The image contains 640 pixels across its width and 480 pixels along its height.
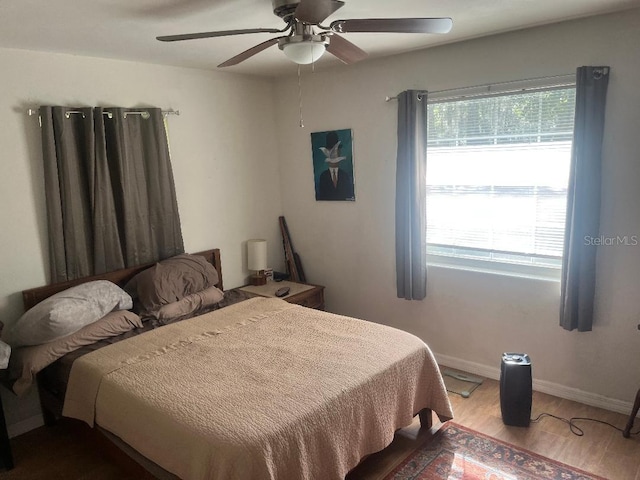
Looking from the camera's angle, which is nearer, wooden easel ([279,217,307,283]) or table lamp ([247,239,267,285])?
table lamp ([247,239,267,285])

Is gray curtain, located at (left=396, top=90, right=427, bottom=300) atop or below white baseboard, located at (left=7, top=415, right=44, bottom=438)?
atop

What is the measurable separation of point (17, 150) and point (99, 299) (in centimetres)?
104

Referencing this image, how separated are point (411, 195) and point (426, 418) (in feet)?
5.11

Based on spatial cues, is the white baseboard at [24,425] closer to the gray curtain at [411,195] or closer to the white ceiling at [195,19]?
the white ceiling at [195,19]

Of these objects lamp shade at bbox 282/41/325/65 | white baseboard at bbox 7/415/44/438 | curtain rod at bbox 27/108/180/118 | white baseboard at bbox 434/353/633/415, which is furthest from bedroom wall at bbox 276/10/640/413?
white baseboard at bbox 7/415/44/438

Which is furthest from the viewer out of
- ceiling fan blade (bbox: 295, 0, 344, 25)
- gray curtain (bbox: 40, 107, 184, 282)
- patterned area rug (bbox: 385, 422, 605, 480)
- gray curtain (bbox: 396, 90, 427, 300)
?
gray curtain (bbox: 396, 90, 427, 300)

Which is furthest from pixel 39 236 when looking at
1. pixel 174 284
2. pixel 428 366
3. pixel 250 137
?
pixel 428 366

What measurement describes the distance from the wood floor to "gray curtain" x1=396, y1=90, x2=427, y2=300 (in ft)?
3.17

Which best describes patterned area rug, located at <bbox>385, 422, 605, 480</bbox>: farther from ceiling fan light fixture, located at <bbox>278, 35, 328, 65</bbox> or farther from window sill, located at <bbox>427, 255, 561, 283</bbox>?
ceiling fan light fixture, located at <bbox>278, 35, 328, 65</bbox>

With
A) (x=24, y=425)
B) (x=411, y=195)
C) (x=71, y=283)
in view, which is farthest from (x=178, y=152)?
(x=24, y=425)

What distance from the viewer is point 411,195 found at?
3.40 meters

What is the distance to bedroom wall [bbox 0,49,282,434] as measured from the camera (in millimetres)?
2797

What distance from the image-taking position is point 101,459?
103 inches

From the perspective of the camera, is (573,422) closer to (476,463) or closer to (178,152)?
(476,463)
